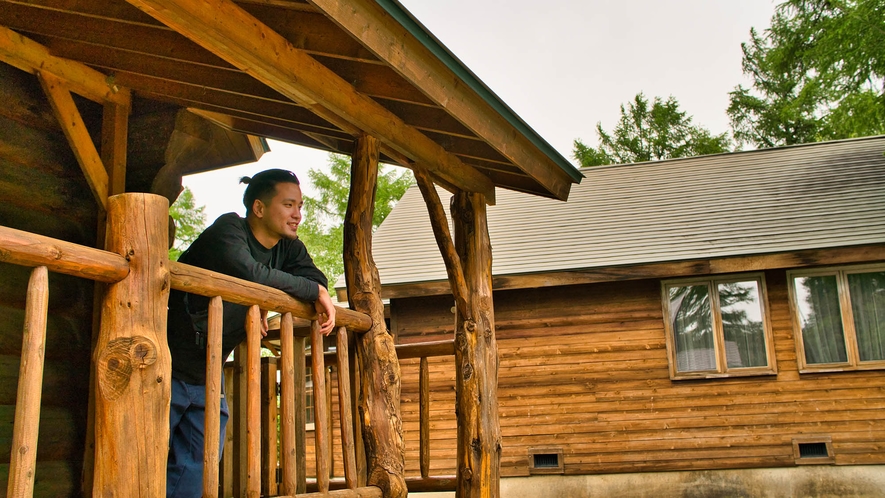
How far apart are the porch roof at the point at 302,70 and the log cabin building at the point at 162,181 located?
0.04 feet

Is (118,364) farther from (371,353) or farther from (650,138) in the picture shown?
(650,138)

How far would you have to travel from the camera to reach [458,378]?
652cm

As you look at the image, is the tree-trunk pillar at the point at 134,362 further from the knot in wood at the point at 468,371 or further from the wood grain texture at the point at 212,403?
the knot in wood at the point at 468,371

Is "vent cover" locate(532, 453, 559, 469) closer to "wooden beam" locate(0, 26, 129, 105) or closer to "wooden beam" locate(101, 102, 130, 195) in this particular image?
"wooden beam" locate(101, 102, 130, 195)

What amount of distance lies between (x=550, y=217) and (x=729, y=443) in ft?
17.5

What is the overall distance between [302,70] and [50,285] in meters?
1.79

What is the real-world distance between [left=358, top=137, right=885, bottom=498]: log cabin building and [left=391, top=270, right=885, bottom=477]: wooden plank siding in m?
0.02

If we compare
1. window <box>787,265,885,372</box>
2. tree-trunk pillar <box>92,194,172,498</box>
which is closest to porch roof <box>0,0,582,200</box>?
tree-trunk pillar <box>92,194,172,498</box>

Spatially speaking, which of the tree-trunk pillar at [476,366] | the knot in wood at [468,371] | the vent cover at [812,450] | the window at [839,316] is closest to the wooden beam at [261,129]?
the tree-trunk pillar at [476,366]

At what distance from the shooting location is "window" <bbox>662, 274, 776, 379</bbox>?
42.0 feet

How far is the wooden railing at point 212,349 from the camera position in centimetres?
250

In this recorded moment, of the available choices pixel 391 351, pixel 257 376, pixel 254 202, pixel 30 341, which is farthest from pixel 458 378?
pixel 30 341

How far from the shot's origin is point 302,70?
14.1 ft

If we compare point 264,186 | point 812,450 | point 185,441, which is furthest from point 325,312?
point 812,450
